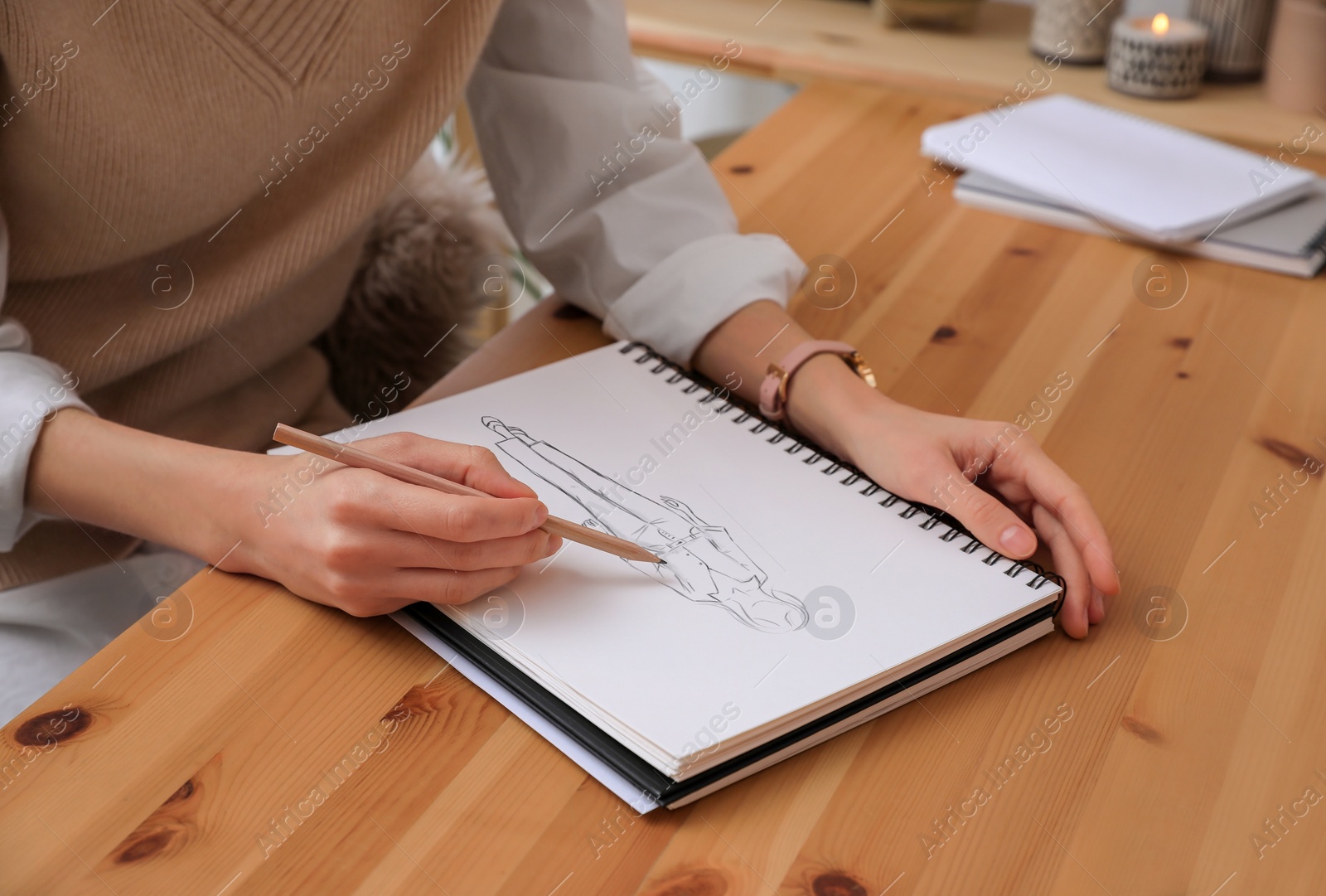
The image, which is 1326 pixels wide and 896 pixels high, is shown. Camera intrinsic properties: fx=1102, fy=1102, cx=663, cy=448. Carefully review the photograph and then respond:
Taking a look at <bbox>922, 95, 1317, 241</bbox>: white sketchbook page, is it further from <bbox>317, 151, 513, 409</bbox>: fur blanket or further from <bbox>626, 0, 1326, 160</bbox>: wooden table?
<bbox>317, 151, 513, 409</bbox>: fur blanket

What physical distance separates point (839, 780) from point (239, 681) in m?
0.29

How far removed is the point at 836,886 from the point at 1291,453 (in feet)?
1.56

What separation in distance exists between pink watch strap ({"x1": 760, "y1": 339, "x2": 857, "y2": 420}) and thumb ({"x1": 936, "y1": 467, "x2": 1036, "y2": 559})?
0.15 meters

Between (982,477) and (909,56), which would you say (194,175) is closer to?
(982,477)

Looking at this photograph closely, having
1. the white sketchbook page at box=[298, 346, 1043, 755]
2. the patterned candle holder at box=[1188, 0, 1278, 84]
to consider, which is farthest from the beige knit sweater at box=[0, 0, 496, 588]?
the patterned candle holder at box=[1188, 0, 1278, 84]

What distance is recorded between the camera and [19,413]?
24.4 inches

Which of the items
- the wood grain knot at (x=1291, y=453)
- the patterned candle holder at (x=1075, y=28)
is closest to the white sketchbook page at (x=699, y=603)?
the wood grain knot at (x=1291, y=453)

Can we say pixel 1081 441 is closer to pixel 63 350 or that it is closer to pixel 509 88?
pixel 509 88

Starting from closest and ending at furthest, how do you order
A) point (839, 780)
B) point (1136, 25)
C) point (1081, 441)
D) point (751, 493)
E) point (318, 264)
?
point (839, 780), point (751, 493), point (1081, 441), point (318, 264), point (1136, 25)

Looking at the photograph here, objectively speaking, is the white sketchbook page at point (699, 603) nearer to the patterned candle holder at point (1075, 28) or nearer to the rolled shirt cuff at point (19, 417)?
the rolled shirt cuff at point (19, 417)

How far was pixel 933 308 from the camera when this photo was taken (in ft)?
2.94

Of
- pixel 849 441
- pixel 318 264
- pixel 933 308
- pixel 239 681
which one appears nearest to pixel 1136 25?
pixel 933 308

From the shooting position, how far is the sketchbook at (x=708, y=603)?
0.50 m

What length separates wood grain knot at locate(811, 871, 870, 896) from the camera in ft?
1.52
